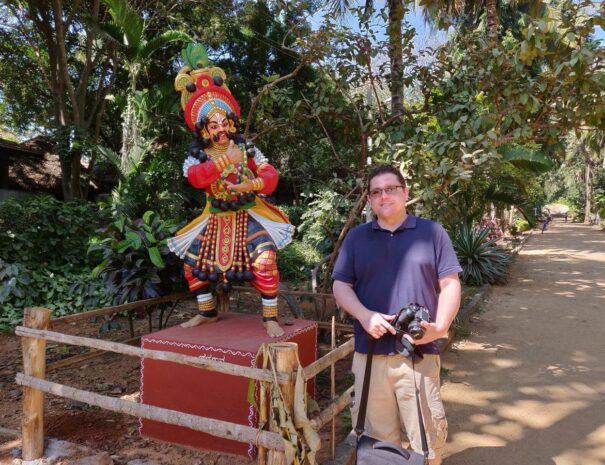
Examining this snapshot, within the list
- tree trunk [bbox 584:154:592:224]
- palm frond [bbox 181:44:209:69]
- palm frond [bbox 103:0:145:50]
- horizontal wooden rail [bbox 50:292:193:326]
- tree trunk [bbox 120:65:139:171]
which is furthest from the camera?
tree trunk [bbox 584:154:592:224]

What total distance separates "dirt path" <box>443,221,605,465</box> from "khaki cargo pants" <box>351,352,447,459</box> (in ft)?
3.75

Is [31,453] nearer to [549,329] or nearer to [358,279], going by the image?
[358,279]

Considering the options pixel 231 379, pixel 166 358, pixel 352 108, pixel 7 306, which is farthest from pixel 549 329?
pixel 7 306

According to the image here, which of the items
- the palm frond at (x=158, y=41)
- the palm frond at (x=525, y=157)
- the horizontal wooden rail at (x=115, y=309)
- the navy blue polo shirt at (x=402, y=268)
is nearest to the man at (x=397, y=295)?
the navy blue polo shirt at (x=402, y=268)

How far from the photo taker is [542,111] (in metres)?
3.97

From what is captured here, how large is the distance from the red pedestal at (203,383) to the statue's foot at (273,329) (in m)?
0.04

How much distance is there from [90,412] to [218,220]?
5.75ft

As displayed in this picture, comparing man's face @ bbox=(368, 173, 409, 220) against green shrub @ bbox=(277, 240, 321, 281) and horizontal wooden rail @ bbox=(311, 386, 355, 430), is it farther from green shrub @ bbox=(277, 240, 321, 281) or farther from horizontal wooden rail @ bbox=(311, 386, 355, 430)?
green shrub @ bbox=(277, 240, 321, 281)

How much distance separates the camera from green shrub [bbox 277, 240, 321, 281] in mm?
9453

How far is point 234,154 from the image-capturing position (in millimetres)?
3191

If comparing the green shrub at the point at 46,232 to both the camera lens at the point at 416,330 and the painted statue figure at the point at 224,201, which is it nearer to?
the painted statue figure at the point at 224,201

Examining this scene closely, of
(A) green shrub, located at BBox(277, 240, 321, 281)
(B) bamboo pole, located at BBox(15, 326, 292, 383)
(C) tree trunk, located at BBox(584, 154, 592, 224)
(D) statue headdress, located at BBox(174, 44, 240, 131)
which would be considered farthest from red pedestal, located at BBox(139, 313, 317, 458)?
(C) tree trunk, located at BBox(584, 154, 592, 224)

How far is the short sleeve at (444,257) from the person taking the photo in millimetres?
1868

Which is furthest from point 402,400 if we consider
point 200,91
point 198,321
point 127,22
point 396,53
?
point 127,22
